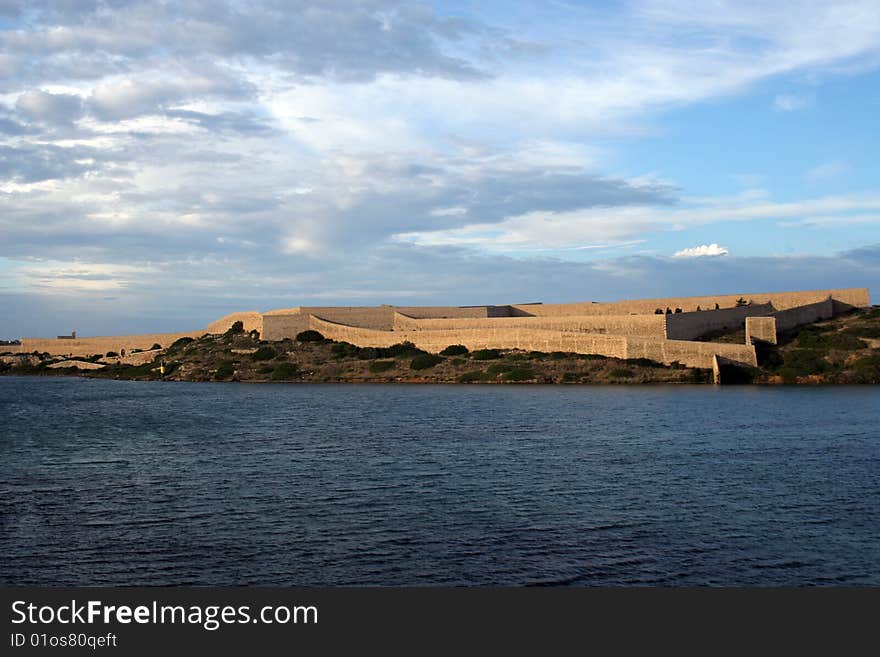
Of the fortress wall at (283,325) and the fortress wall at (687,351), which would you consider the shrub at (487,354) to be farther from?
the fortress wall at (283,325)

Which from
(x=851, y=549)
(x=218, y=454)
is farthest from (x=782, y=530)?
(x=218, y=454)

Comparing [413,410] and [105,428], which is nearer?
[105,428]

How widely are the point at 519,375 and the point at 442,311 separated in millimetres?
24060

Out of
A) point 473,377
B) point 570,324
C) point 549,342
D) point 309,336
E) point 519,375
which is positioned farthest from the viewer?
point 309,336

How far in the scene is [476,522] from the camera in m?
17.7

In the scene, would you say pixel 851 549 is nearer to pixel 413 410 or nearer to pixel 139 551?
pixel 139 551

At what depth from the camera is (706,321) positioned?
6234 centimetres

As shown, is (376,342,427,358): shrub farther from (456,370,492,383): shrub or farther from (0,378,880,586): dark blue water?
(0,378,880,586): dark blue water

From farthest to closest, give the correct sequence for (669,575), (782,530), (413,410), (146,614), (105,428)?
(413,410)
(105,428)
(782,530)
(669,575)
(146,614)

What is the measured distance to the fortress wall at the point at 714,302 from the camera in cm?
6938

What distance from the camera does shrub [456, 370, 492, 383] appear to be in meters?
58.2

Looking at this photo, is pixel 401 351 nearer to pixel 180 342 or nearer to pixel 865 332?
pixel 180 342

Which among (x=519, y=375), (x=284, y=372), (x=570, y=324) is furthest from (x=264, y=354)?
(x=570, y=324)

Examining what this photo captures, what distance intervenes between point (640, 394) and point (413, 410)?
41.6 feet
